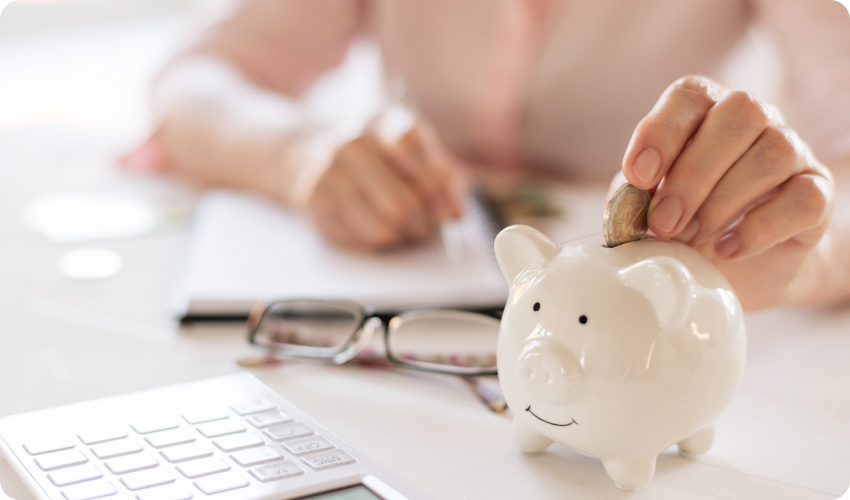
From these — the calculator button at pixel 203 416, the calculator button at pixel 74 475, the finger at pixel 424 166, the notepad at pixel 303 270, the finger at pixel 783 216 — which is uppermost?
the finger at pixel 424 166

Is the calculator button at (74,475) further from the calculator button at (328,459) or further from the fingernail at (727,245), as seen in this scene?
the fingernail at (727,245)

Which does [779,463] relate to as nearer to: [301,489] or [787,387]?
[787,387]

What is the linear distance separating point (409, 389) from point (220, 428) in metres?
0.16

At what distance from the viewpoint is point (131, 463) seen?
361 millimetres

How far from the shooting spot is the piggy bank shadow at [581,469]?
0.38 m

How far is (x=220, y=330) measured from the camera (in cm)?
62

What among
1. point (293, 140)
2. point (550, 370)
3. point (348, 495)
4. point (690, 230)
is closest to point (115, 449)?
point (348, 495)

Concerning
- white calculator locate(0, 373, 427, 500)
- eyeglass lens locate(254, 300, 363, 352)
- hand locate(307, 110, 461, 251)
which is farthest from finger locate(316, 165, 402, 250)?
white calculator locate(0, 373, 427, 500)

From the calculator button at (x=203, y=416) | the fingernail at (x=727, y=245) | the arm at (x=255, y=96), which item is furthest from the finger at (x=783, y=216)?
the arm at (x=255, y=96)

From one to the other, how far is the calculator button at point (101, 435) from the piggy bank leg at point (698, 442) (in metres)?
0.32

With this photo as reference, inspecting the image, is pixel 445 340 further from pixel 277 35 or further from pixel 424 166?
pixel 277 35

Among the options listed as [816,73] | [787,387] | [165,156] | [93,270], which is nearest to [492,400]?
[787,387]

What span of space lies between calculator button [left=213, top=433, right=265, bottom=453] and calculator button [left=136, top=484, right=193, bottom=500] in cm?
4

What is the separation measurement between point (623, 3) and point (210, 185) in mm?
654
